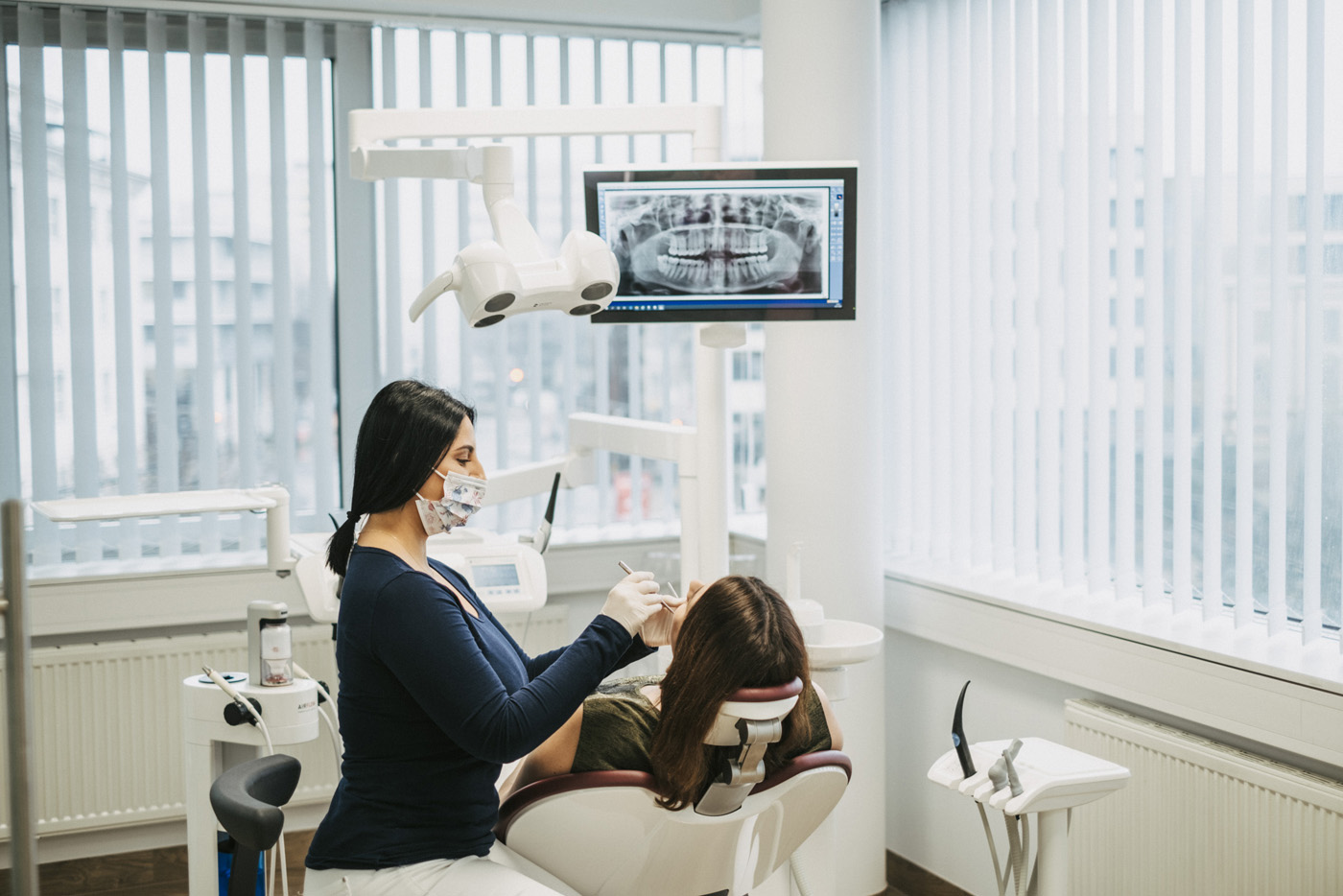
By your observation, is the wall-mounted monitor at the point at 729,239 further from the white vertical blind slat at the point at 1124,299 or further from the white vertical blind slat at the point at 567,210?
the white vertical blind slat at the point at 567,210

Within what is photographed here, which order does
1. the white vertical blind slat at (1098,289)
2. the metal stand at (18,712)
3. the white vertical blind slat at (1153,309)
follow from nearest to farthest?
1. the metal stand at (18,712)
2. the white vertical blind slat at (1153,309)
3. the white vertical blind slat at (1098,289)

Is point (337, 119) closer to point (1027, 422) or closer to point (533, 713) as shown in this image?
point (1027, 422)

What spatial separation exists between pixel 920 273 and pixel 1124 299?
687 millimetres

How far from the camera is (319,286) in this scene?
11.1 ft

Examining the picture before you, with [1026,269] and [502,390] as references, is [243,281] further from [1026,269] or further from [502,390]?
[1026,269]

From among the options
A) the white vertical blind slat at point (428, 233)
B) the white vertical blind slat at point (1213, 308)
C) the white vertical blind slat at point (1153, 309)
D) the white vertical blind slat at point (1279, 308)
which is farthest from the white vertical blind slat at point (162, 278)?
the white vertical blind slat at point (1279, 308)

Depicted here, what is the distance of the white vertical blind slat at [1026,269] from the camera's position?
104 inches

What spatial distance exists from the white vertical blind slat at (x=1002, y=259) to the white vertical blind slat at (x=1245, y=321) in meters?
0.62

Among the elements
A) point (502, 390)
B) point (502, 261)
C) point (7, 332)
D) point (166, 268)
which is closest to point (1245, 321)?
point (502, 261)

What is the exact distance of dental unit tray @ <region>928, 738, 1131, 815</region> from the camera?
67.7 inches

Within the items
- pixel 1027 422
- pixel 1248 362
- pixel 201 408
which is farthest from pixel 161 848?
pixel 1248 362

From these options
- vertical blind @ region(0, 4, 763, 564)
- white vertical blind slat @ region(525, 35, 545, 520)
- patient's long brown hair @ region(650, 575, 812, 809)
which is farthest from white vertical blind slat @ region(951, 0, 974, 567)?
patient's long brown hair @ region(650, 575, 812, 809)

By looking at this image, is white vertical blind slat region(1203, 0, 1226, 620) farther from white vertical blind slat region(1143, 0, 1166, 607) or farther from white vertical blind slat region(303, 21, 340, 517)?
white vertical blind slat region(303, 21, 340, 517)

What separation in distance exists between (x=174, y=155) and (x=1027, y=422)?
2.46 metres
